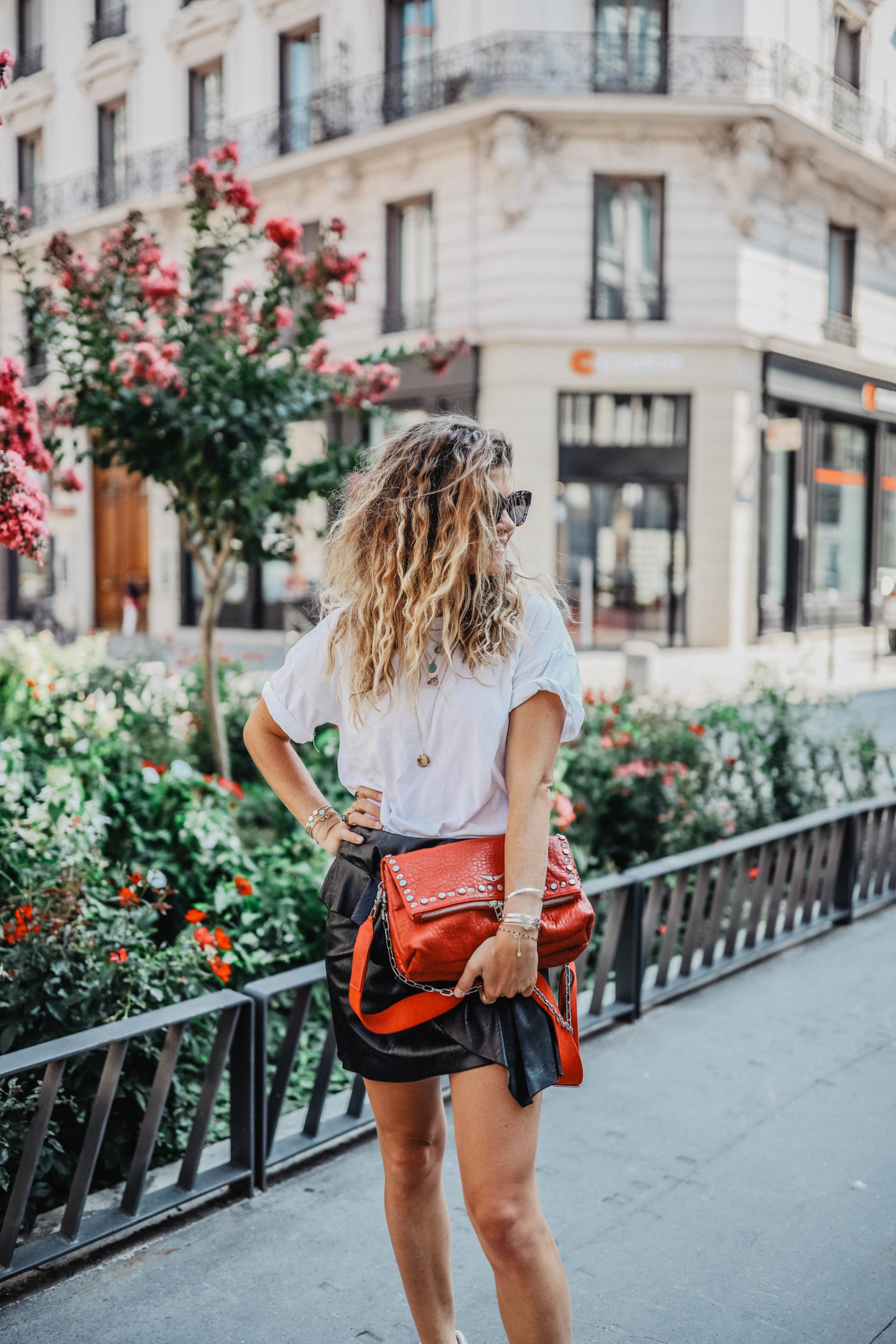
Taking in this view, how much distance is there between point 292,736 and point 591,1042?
2.32 m

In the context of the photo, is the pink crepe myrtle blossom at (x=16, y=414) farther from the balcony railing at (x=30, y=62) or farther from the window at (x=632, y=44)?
the balcony railing at (x=30, y=62)

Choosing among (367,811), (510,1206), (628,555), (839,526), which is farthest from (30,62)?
(510,1206)

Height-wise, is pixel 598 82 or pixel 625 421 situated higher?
pixel 598 82

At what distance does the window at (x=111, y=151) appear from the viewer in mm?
24141

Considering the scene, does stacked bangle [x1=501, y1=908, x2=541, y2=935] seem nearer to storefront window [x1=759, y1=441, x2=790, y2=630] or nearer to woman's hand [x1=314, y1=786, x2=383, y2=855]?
woman's hand [x1=314, y1=786, x2=383, y2=855]

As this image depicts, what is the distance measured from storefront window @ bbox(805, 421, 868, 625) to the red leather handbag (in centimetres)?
2031

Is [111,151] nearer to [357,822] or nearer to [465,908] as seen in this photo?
[357,822]

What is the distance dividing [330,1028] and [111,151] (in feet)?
81.5

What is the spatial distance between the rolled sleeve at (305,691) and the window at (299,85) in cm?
2102

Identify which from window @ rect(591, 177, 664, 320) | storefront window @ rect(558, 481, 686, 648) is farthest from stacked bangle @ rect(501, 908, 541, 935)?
window @ rect(591, 177, 664, 320)

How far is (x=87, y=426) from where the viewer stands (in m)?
5.68

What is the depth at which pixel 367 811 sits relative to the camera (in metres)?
2.14

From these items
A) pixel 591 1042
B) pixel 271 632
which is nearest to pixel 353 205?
pixel 271 632

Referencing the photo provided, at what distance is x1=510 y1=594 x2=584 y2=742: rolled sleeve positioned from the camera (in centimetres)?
202
